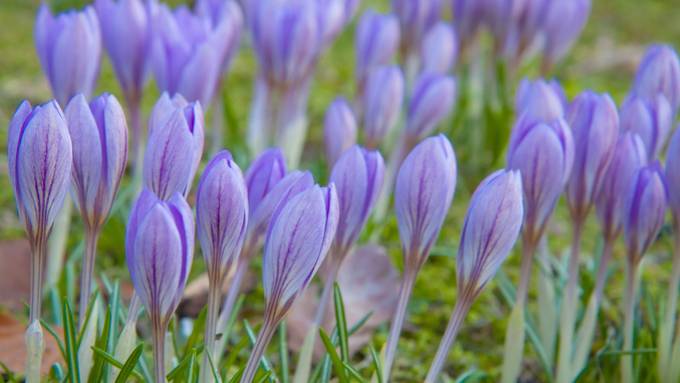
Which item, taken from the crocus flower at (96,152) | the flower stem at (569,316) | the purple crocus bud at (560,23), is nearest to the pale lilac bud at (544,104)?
the flower stem at (569,316)

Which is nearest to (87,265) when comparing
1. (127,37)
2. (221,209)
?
(221,209)

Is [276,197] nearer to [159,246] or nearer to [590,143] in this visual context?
[159,246]

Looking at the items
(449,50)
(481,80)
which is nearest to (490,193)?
(449,50)

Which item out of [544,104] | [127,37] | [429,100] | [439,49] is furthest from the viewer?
[439,49]

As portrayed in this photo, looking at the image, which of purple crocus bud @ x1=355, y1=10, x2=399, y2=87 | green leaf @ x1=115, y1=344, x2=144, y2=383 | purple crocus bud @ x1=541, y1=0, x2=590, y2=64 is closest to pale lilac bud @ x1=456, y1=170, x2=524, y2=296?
green leaf @ x1=115, y1=344, x2=144, y2=383

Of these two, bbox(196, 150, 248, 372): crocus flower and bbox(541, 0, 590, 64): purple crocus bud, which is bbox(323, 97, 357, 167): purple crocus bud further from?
bbox(541, 0, 590, 64): purple crocus bud

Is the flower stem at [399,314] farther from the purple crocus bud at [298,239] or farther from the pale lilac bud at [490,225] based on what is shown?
the purple crocus bud at [298,239]
